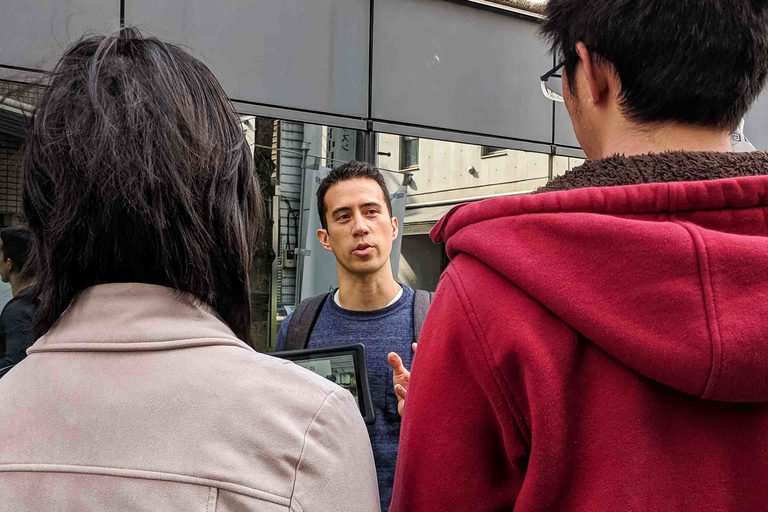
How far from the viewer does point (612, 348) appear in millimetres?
946

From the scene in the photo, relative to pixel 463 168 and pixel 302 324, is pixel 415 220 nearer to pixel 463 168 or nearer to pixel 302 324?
pixel 463 168

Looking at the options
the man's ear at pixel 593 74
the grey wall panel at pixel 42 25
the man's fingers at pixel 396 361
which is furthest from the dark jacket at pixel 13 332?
the man's ear at pixel 593 74

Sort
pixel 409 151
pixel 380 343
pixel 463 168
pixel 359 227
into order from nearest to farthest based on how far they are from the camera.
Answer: pixel 380 343 < pixel 359 227 < pixel 409 151 < pixel 463 168

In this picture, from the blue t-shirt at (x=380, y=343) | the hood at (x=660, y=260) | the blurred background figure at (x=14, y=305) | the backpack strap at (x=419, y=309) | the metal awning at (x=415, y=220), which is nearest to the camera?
the hood at (x=660, y=260)

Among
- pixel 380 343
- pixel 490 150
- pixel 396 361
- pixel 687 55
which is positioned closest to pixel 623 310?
pixel 687 55

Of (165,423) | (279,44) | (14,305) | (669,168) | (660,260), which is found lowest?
(14,305)

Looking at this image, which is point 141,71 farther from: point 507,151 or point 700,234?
point 507,151

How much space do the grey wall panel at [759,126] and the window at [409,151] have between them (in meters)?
3.56

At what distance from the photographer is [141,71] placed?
1.12 m

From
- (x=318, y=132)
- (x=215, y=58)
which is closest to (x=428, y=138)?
(x=318, y=132)

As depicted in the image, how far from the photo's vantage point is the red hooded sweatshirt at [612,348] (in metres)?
0.90

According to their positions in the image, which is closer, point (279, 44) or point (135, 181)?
point (135, 181)

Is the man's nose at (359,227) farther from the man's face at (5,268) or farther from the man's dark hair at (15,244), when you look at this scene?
the man's face at (5,268)

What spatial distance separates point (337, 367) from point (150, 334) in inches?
45.6
